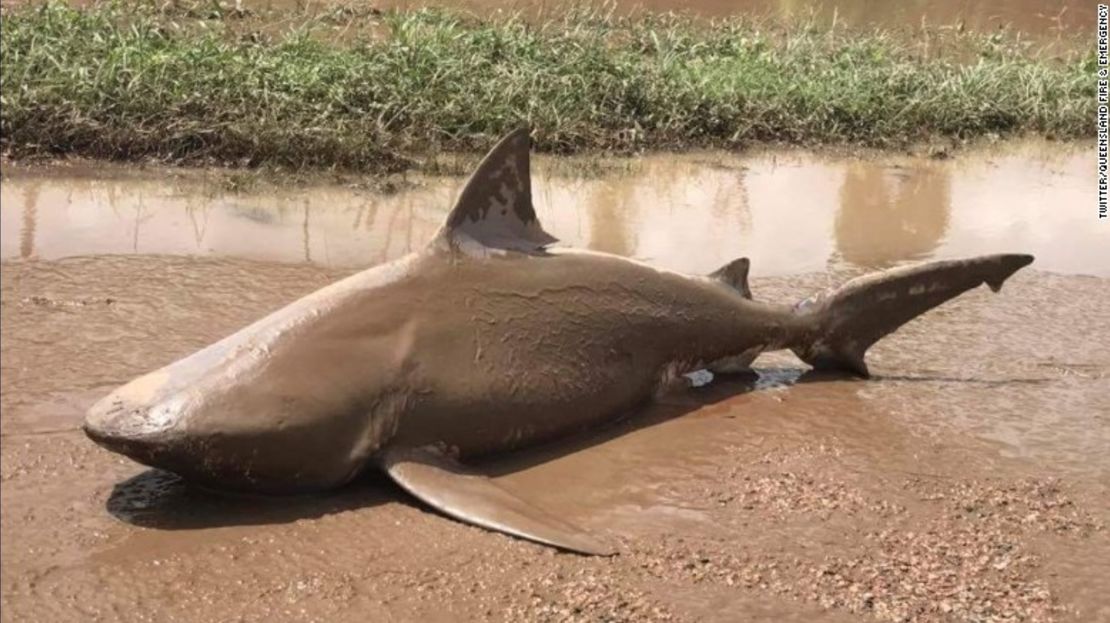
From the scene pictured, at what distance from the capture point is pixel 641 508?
16.5 ft

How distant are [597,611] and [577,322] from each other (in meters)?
1.54

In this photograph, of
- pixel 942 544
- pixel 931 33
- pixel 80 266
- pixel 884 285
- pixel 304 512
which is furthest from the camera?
pixel 931 33

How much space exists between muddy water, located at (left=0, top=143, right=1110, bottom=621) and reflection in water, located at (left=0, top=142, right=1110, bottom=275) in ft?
0.11

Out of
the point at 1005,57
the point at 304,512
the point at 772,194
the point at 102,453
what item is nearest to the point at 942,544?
the point at 304,512

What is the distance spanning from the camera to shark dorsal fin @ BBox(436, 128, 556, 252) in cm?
506

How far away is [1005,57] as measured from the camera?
570 inches

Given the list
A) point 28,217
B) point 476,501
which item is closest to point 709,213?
point 476,501

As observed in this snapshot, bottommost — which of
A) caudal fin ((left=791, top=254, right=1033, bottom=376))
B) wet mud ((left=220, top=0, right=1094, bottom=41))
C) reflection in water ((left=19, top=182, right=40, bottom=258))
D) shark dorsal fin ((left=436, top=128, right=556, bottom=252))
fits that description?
caudal fin ((left=791, top=254, right=1033, bottom=376))

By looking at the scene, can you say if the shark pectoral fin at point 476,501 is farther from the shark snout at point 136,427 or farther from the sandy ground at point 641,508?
the shark snout at point 136,427

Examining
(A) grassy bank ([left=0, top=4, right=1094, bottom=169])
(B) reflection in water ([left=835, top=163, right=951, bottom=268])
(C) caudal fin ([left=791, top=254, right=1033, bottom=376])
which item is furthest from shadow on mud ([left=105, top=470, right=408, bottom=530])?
(B) reflection in water ([left=835, top=163, right=951, bottom=268])

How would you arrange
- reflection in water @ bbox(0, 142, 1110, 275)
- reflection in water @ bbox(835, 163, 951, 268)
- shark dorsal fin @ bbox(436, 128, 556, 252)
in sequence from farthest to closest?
reflection in water @ bbox(835, 163, 951, 268) → reflection in water @ bbox(0, 142, 1110, 275) → shark dorsal fin @ bbox(436, 128, 556, 252)

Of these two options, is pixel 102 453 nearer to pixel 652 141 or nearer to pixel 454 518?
pixel 454 518

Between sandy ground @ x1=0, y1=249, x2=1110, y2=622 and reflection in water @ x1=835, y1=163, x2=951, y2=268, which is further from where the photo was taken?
reflection in water @ x1=835, y1=163, x2=951, y2=268

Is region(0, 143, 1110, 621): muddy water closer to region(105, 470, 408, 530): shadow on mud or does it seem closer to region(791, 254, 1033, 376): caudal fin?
region(105, 470, 408, 530): shadow on mud
